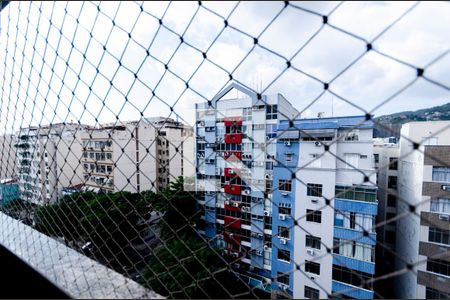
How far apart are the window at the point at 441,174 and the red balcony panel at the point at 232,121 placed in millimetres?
2585

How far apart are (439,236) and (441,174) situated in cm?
79

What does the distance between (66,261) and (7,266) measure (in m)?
0.26

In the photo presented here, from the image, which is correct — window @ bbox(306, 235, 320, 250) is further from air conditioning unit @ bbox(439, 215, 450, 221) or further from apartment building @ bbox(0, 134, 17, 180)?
apartment building @ bbox(0, 134, 17, 180)

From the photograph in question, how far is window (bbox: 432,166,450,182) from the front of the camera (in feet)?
10.8

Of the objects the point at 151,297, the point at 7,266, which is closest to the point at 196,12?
the point at 151,297

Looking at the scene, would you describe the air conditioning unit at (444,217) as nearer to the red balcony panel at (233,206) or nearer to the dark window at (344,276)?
the dark window at (344,276)

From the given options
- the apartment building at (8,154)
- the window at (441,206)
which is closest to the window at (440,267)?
the window at (441,206)

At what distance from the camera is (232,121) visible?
12.3 feet

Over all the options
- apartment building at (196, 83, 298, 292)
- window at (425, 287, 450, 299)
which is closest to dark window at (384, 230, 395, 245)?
window at (425, 287, 450, 299)

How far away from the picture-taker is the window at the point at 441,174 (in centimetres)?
330

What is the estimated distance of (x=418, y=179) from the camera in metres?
3.66

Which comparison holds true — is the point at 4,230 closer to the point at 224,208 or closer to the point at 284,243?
the point at 284,243

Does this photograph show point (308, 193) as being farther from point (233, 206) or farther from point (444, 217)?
point (233, 206)

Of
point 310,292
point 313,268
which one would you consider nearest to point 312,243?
point 313,268
